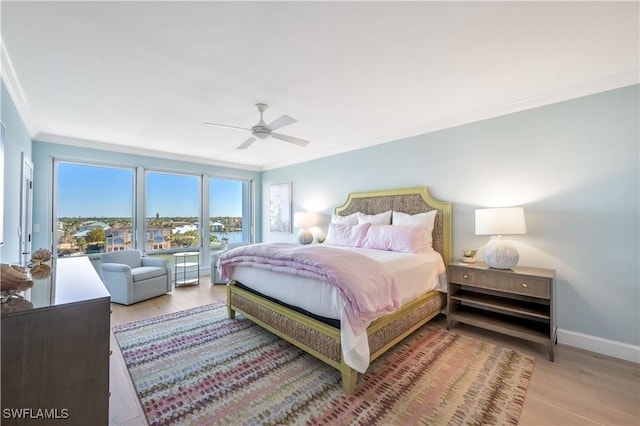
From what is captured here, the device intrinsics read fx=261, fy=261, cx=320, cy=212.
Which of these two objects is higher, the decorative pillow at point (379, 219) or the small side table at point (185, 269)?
the decorative pillow at point (379, 219)

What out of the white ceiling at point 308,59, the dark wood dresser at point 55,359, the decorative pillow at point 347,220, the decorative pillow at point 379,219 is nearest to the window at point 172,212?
the white ceiling at point 308,59

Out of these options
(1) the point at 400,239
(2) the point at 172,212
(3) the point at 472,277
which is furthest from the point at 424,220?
(2) the point at 172,212

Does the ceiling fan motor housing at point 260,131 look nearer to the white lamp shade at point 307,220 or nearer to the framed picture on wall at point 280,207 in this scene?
the white lamp shade at point 307,220

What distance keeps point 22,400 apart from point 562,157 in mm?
4179

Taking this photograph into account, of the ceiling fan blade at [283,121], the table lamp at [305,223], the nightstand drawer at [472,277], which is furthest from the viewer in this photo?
the table lamp at [305,223]

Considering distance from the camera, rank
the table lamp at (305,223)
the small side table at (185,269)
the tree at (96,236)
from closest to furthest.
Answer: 1. the tree at (96,236)
2. the small side table at (185,269)
3. the table lamp at (305,223)

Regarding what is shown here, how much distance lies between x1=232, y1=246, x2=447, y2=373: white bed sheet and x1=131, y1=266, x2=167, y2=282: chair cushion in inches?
66.2

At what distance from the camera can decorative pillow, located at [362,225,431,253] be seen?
125 inches

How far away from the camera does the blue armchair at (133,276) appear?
146 inches

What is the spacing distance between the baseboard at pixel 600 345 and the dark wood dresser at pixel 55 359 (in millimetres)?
3736

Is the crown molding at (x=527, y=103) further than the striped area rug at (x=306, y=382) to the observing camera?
Yes

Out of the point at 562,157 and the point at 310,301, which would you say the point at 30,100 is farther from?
the point at 562,157
